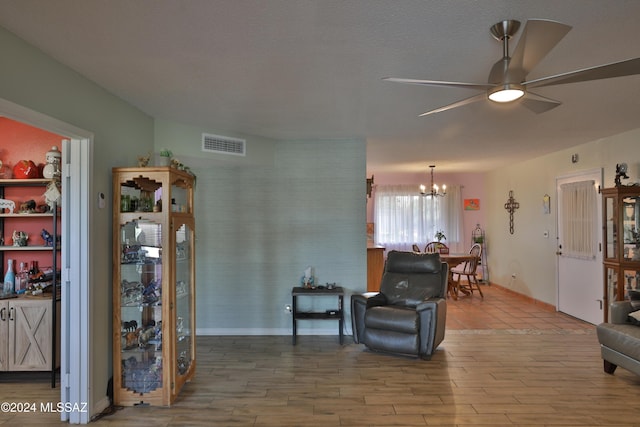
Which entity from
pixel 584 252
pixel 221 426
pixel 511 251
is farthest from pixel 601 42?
pixel 511 251

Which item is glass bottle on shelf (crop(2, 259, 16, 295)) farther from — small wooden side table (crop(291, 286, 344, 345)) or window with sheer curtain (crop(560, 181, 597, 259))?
window with sheer curtain (crop(560, 181, 597, 259))

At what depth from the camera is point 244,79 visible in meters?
2.92

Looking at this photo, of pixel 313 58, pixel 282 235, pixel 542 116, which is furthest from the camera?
pixel 282 235

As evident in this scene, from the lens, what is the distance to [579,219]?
5.59 meters

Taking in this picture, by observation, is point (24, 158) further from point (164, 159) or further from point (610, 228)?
point (610, 228)

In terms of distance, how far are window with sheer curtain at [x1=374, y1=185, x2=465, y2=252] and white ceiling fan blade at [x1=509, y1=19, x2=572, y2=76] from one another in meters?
7.07

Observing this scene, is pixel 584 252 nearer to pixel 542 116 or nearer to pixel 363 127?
pixel 542 116

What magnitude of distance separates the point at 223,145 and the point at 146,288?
6.35 ft

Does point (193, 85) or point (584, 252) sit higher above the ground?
point (193, 85)

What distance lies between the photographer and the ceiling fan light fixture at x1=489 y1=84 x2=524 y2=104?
2076 millimetres

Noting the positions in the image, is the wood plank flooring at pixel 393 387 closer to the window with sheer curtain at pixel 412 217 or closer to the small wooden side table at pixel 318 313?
the small wooden side table at pixel 318 313

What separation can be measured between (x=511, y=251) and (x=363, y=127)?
4865 mm

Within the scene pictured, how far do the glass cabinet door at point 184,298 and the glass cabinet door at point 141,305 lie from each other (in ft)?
0.53

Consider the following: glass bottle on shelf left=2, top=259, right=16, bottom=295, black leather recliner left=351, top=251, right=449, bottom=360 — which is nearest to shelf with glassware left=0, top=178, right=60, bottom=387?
glass bottle on shelf left=2, top=259, right=16, bottom=295
